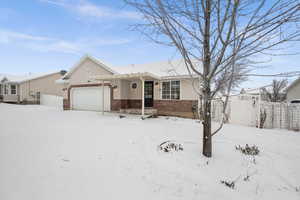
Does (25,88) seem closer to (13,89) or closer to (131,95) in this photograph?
(13,89)

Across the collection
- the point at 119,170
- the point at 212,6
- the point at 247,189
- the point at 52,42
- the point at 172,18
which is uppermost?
the point at 52,42

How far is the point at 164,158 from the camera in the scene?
3.69 meters

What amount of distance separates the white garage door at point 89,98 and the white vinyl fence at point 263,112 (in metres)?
8.48

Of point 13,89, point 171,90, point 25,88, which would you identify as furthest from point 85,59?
point 13,89

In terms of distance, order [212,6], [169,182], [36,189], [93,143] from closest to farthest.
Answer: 1. [36,189]
2. [169,182]
3. [212,6]
4. [93,143]

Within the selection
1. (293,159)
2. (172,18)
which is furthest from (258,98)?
(172,18)

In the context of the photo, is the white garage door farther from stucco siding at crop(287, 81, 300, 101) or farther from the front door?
stucco siding at crop(287, 81, 300, 101)

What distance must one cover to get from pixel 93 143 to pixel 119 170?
1.86 meters

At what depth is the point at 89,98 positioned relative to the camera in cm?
1355

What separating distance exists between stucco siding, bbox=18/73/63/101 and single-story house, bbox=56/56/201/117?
38.6ft

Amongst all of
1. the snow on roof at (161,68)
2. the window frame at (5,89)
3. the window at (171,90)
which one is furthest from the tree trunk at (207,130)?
the window frame at (5,89)

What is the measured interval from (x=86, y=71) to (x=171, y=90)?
8064 millimetres

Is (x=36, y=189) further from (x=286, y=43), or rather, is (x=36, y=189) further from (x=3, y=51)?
(x=3, y=51)

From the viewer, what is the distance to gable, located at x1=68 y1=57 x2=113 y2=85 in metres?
12.9
